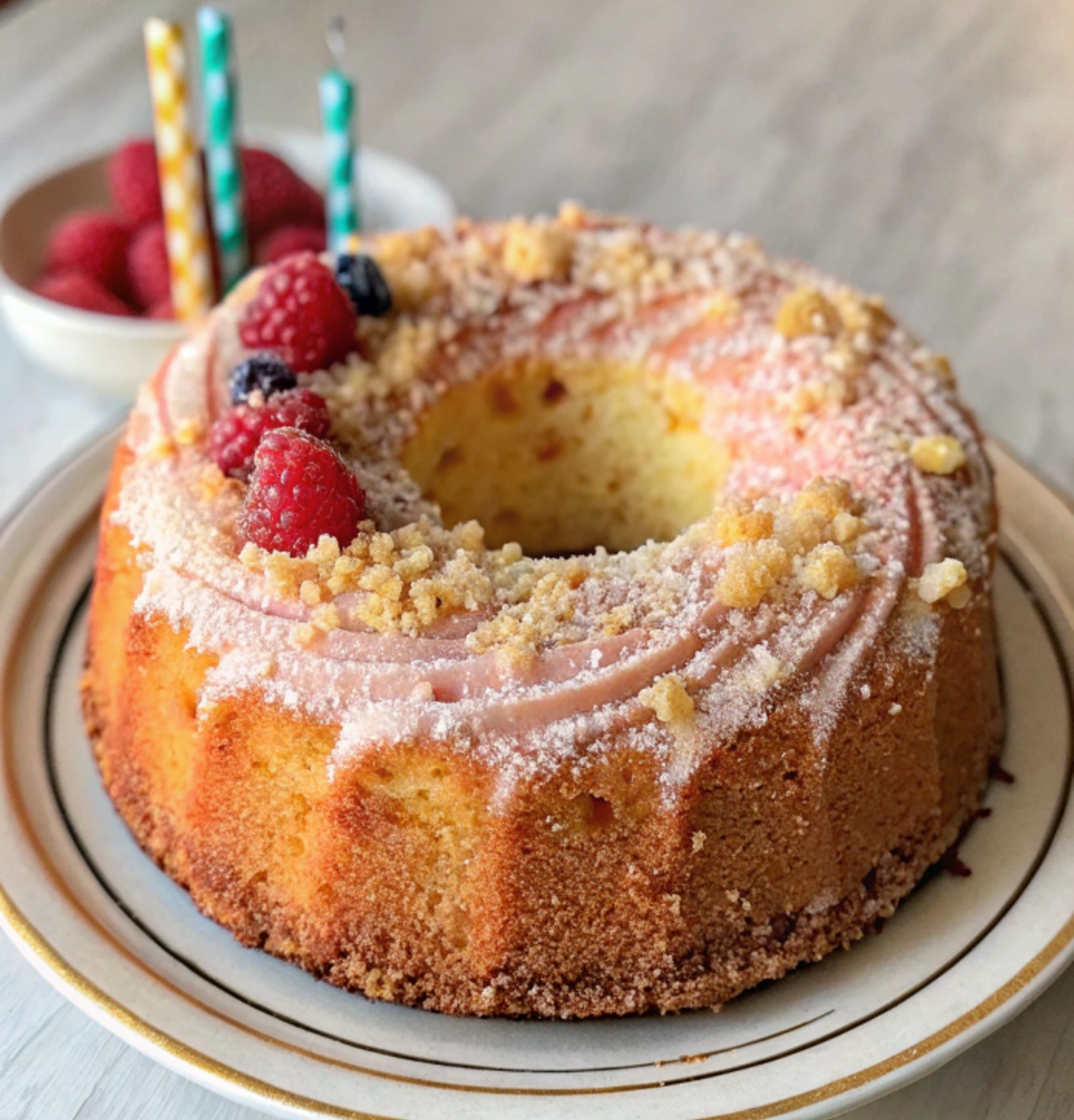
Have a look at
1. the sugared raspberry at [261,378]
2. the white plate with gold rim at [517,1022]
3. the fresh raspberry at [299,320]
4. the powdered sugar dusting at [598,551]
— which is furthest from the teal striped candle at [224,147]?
the white plate with gold rim at [517,1022]

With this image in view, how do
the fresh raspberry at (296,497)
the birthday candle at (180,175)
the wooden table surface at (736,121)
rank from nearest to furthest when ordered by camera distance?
1. the fresh raspberry at (296,497)
2. the birthday candle at (180,175)
3. the wooden table surface at (736,121)

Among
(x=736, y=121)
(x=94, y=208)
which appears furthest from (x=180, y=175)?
(x=736, y=121)

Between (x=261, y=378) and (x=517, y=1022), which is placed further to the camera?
(x=261, y=378)

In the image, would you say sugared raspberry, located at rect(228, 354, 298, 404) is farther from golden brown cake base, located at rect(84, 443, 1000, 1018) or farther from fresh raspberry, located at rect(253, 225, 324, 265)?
fresh raspberry, located at rect(253, 225, 324, 265)

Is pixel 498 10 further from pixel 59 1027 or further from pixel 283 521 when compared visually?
pixel 59 1027

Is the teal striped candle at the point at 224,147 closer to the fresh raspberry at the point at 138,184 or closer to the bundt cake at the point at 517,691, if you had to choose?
the fresh raspberry at the point at 138,184

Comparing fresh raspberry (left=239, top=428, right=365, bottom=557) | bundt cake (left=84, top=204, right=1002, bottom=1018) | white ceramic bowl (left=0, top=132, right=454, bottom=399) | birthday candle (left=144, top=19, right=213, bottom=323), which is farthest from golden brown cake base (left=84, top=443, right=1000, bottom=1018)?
birthday candle (left=144, top=19, right=213, bottom=323)

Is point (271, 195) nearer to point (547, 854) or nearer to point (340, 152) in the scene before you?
point (340, 152)
